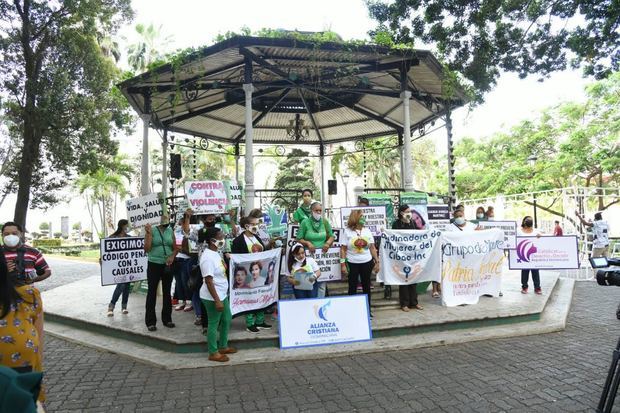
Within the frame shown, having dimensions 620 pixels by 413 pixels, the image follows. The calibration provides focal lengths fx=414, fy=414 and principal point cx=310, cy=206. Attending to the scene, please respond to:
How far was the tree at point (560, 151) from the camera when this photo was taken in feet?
74.2

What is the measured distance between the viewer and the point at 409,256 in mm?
7469

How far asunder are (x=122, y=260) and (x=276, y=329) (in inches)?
133

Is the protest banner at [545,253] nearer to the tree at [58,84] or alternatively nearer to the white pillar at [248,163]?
the white pillar at [248,163]

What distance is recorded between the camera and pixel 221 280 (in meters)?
5.25

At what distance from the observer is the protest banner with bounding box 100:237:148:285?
294 inches

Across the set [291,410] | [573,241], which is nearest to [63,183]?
[291,410]

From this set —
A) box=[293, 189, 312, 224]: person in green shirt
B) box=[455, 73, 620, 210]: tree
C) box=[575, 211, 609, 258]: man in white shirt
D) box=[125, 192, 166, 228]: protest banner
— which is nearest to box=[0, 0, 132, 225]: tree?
box=[125, 192, 166, 228]: protest banner

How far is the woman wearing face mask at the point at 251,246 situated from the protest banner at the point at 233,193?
1768 millimetres

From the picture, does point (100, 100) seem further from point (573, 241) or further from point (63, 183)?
point (573, 241)

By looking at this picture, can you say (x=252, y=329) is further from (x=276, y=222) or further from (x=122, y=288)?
(x=276, y=222)

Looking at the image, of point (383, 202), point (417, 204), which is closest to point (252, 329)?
point (383, 202)

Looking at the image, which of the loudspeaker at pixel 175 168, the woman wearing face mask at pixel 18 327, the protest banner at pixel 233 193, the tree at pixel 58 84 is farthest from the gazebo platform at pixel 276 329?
the tree at pixel 58 84

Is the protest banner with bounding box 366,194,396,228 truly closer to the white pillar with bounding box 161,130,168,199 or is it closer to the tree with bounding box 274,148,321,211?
the white pillar with bounding box 161,130,168,199

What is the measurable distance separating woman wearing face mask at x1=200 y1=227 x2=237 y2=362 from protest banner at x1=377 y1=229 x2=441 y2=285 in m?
3.20
